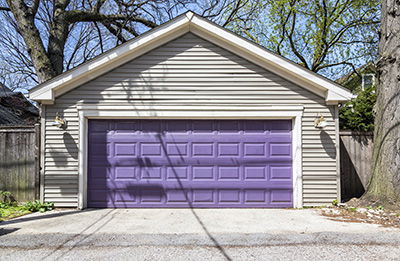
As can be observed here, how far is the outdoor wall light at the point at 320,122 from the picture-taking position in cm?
651

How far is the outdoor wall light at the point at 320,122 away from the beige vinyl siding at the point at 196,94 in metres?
0.12

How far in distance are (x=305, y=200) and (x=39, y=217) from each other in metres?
5.79

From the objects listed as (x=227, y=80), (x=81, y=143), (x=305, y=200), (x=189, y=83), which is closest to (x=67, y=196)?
(x=81, y=143)

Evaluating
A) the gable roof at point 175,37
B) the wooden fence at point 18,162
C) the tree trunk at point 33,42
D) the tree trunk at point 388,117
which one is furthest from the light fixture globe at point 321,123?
the tree trunk at point 33,42

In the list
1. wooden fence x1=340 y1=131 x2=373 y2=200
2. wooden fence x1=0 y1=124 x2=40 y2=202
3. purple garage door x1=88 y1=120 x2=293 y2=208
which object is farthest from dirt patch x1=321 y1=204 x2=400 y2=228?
wooden fence x1=0 y1=124 x2=40 y2=202

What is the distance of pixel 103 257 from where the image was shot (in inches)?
146

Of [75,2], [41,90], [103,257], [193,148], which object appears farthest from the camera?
[75,2]

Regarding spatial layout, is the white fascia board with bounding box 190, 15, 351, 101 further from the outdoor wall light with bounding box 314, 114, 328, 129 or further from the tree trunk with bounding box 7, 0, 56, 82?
the tree trunk with bounding box 7, 0, 56, 82

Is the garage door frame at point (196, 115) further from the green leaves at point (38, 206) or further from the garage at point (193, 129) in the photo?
the green leaves at point (38, 206)

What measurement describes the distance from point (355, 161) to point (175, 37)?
5691mm

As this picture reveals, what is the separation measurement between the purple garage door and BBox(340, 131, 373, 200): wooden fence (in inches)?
75.2

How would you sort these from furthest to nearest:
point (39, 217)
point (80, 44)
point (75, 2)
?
point (80, 44), point (75, 2), point (39, 217)

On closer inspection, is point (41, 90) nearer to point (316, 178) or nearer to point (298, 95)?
point (298, 95)

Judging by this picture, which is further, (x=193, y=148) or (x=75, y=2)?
(x=75, y=2)
